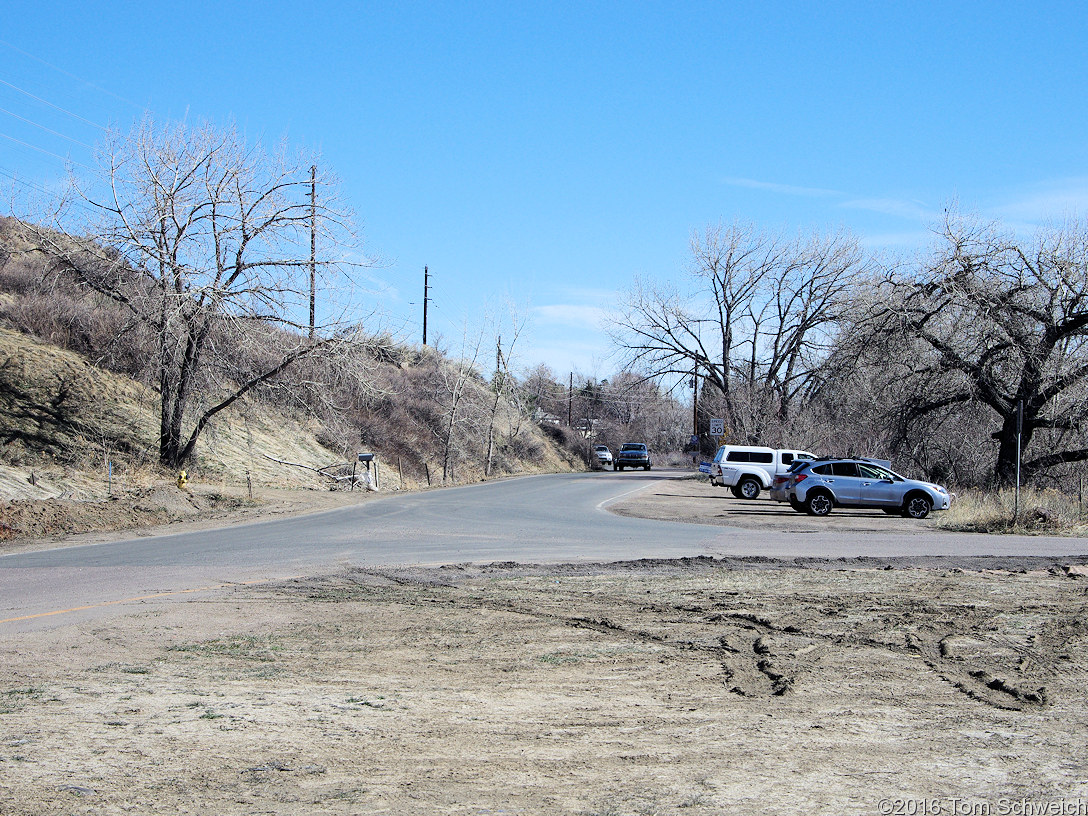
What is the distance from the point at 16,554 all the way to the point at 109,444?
14421 mm

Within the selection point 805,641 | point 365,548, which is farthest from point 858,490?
point 805,641

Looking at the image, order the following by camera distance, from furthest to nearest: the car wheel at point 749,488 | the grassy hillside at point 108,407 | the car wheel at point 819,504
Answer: the car wheel at point 749,488 < the grassy hillside at point 108,407 < the car wheel at point 819,504

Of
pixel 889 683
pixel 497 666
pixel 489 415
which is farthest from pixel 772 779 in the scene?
pixel 489 415

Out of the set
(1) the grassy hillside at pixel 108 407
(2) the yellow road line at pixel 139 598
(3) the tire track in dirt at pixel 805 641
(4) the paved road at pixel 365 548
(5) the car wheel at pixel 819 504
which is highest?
(1) the grassy hillside at pixel 108 407

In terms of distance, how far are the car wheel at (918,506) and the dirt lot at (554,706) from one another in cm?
1486

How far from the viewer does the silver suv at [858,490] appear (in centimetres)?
2648

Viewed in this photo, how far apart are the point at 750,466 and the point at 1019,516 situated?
14357 millimetres

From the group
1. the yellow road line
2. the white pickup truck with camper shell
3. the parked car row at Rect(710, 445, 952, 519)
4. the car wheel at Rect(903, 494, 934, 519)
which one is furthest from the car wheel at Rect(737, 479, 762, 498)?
the yellow road line

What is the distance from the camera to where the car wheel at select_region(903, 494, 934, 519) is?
2639 centimetres

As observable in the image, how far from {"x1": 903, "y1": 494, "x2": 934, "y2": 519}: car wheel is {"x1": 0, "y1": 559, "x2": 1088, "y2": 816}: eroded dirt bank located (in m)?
15.0

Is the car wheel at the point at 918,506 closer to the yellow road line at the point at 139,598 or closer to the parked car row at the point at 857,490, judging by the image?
the parked car row at the point at 857,490

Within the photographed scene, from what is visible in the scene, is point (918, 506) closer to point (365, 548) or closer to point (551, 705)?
point (365, 548)

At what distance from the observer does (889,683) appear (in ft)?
24.5

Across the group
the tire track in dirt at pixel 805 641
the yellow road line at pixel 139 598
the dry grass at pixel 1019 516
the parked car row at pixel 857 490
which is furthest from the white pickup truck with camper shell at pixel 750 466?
the yellow road line at pixel 139 598
